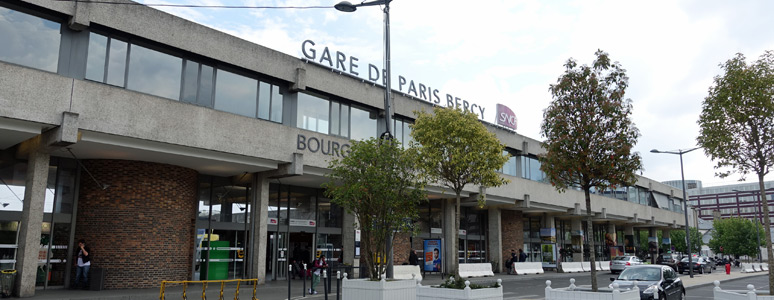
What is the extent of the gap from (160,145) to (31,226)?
428cm

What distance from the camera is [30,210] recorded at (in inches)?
638

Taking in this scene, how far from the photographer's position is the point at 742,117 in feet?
48.6

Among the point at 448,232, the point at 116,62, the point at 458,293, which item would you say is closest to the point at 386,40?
the point at 458,293

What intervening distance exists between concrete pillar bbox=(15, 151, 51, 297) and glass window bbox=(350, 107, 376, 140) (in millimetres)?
12838

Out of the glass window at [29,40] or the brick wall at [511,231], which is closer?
the glass window at [29,40]

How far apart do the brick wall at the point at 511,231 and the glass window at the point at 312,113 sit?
19.5 meters

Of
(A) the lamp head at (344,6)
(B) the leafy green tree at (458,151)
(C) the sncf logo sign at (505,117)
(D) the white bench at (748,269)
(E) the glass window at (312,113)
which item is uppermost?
(C) the sncf logo sign at (505,117)

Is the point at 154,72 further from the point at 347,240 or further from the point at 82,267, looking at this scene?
the point at 347,240

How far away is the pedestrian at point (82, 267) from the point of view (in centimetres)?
1830

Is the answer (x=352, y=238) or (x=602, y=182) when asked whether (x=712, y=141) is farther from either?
(x=352, y=238)

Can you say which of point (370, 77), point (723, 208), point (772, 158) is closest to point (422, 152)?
point (772, 158)

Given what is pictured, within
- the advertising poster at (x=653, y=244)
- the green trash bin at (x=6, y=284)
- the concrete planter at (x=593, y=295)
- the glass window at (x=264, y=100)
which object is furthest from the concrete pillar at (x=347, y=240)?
the advertising poster at (x=653, y=244)

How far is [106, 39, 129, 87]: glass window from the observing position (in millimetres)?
18109

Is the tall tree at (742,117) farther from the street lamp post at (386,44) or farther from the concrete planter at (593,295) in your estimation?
the street lamp post at (386,44)
